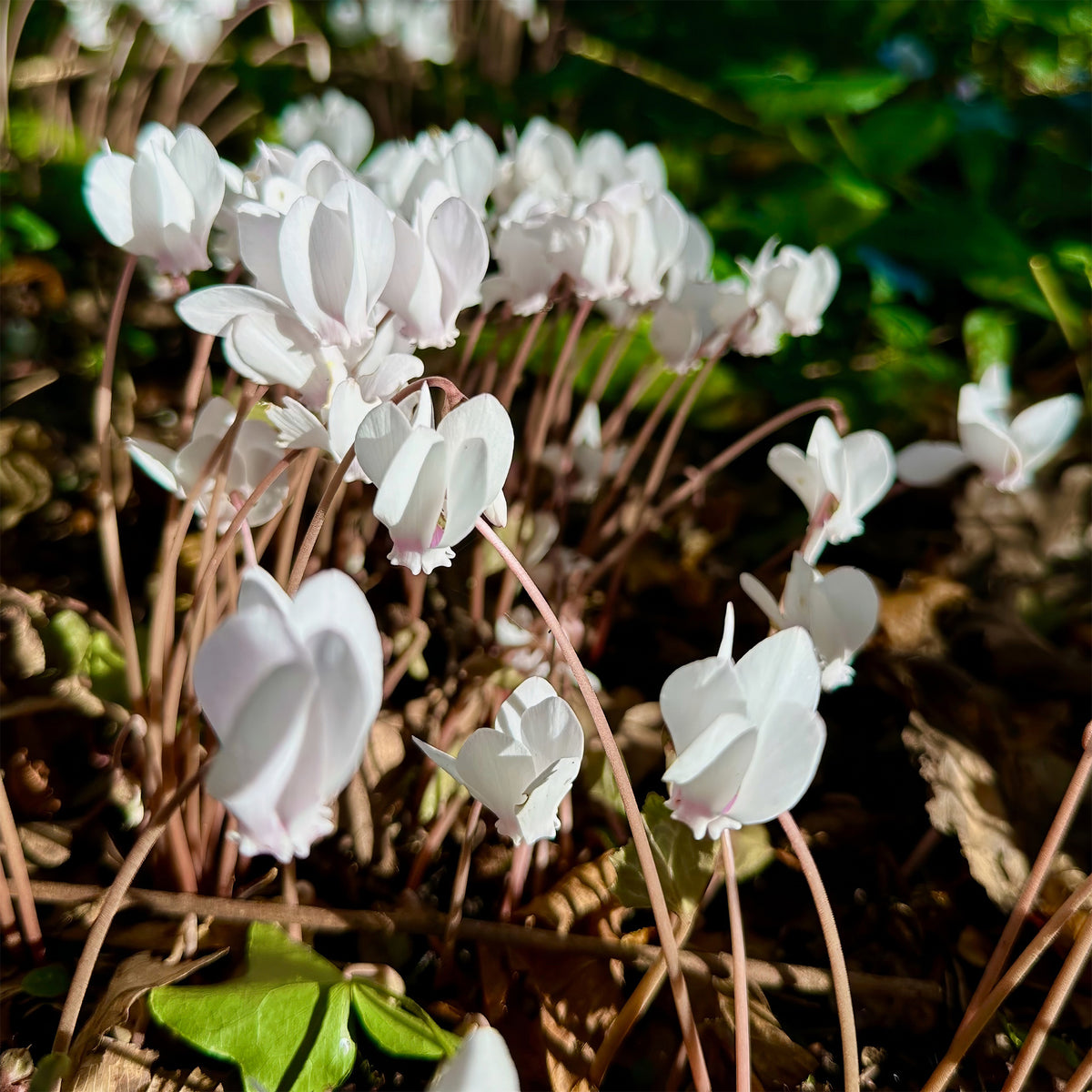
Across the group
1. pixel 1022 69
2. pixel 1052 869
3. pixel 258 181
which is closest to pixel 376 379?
pixel 258 181

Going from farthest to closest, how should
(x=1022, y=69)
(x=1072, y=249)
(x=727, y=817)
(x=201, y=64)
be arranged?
(x=1022, y=69)
(x=201, y=64)
(x=1072, y=249)
(x=727, y=817)

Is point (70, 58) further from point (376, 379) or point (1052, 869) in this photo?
point (1052, 869)

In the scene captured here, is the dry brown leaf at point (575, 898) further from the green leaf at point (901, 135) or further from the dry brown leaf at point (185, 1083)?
the green leaf at point (901, 135)

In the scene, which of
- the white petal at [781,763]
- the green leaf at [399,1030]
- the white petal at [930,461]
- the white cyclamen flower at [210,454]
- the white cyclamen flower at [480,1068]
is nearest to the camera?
the white cyclamen flower at [480,1068]

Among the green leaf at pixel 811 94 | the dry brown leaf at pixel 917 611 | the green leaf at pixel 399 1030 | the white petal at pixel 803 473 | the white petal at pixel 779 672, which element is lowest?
the dry brown leaf at pixel 917 611

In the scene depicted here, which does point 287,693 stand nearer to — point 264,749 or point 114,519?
point 264,749

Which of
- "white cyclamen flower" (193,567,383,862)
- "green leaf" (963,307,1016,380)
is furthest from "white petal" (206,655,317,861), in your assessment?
"green leaf" (963,307,1016,380)

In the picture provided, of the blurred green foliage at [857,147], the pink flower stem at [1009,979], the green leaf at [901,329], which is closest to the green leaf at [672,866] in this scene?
the pink flower stem at [1009,979]
